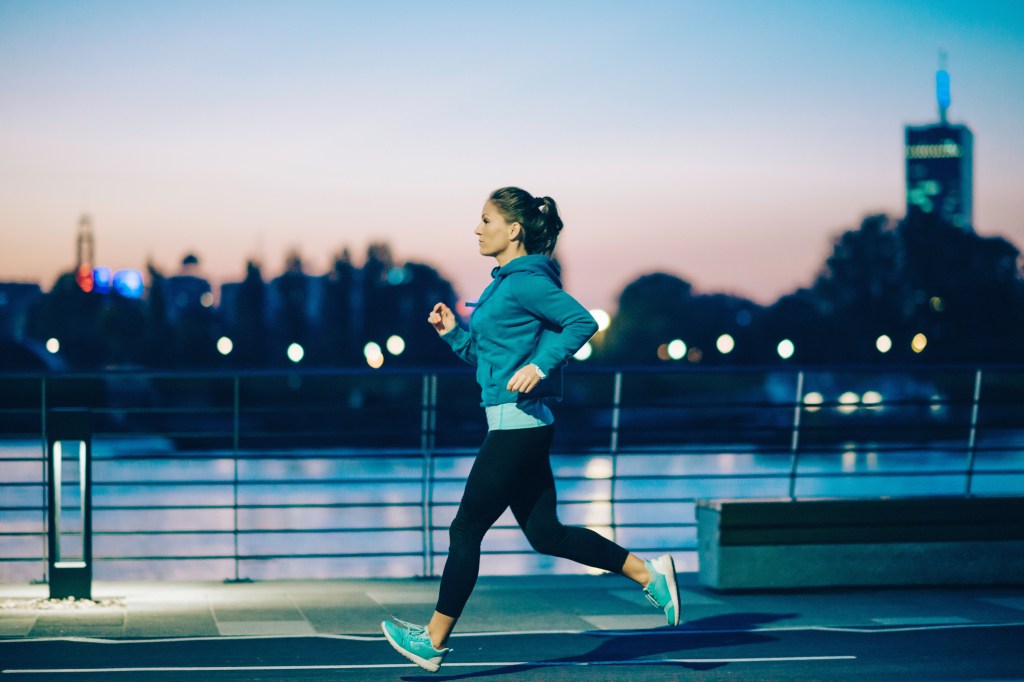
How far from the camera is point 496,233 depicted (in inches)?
233

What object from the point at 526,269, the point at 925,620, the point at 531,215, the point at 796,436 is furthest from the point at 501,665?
the point at 796,436

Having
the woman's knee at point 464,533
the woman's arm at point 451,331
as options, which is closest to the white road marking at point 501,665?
the woman's knee at point 464,533

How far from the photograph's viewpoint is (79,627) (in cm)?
732

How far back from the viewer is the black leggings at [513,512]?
5.70 m

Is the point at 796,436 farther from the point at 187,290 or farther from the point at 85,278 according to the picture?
the point at 187,290

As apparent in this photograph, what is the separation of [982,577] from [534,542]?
4.33 m

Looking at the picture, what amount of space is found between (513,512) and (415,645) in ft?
2.22

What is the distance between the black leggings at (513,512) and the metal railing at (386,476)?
4.87ft

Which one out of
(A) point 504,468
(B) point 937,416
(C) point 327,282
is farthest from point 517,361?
(C) point 327,282

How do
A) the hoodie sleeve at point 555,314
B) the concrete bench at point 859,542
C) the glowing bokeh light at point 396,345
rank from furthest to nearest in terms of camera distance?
the glowing bokeh light at point 396,345 → the concrete bench at point 859,542 → the hoodie sleeve at point 555,314

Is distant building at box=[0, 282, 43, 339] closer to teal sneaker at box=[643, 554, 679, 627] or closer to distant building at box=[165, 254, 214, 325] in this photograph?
distant building at box=[165, 254, 214, 325]

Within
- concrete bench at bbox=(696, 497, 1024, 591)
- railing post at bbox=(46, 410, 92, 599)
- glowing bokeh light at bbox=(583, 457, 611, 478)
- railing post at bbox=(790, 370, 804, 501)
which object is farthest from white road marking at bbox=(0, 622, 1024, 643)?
glowing bokeh light at bbox=(583, 457, 611, 478)

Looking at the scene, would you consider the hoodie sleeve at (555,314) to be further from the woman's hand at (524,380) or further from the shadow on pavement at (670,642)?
the shadow on pavement at (670,642)

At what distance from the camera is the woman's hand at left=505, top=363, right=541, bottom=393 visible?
5.45 metres
